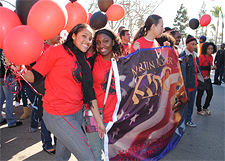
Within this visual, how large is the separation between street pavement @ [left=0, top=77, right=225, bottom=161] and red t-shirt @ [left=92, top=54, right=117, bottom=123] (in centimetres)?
129

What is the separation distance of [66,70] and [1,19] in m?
0.78

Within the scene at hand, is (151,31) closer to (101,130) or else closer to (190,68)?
(190,68)

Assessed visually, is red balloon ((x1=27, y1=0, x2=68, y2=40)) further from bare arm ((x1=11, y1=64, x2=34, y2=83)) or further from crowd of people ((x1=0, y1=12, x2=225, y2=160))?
bare arm ((x1=11, y1=64, x2=34, y2=83))

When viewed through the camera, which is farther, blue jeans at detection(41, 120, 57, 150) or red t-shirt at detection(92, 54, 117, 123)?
blue jeans at detection(41, 120, 57, 150)

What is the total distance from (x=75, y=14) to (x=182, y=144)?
3029mm

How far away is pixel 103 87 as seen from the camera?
2.23m

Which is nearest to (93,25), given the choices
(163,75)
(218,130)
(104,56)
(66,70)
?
(104,56)

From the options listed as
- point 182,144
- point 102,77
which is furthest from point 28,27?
point 182,144

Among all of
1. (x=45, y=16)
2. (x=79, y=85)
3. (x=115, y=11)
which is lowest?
(x=79, y=85)

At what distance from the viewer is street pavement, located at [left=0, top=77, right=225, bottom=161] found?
2941 mm

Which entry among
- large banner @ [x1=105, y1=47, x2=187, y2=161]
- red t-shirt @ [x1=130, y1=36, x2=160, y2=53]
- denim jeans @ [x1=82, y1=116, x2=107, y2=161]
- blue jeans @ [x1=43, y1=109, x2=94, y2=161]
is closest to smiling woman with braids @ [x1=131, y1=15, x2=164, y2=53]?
red t-shirt @ [x1=130, y1=36, x2=160, y2=53]

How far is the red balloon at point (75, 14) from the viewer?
2834 mm

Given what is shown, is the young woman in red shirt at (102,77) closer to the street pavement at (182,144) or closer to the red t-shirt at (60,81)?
the red t-shirt at (60,81)

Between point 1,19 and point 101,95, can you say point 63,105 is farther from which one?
point 1,19
